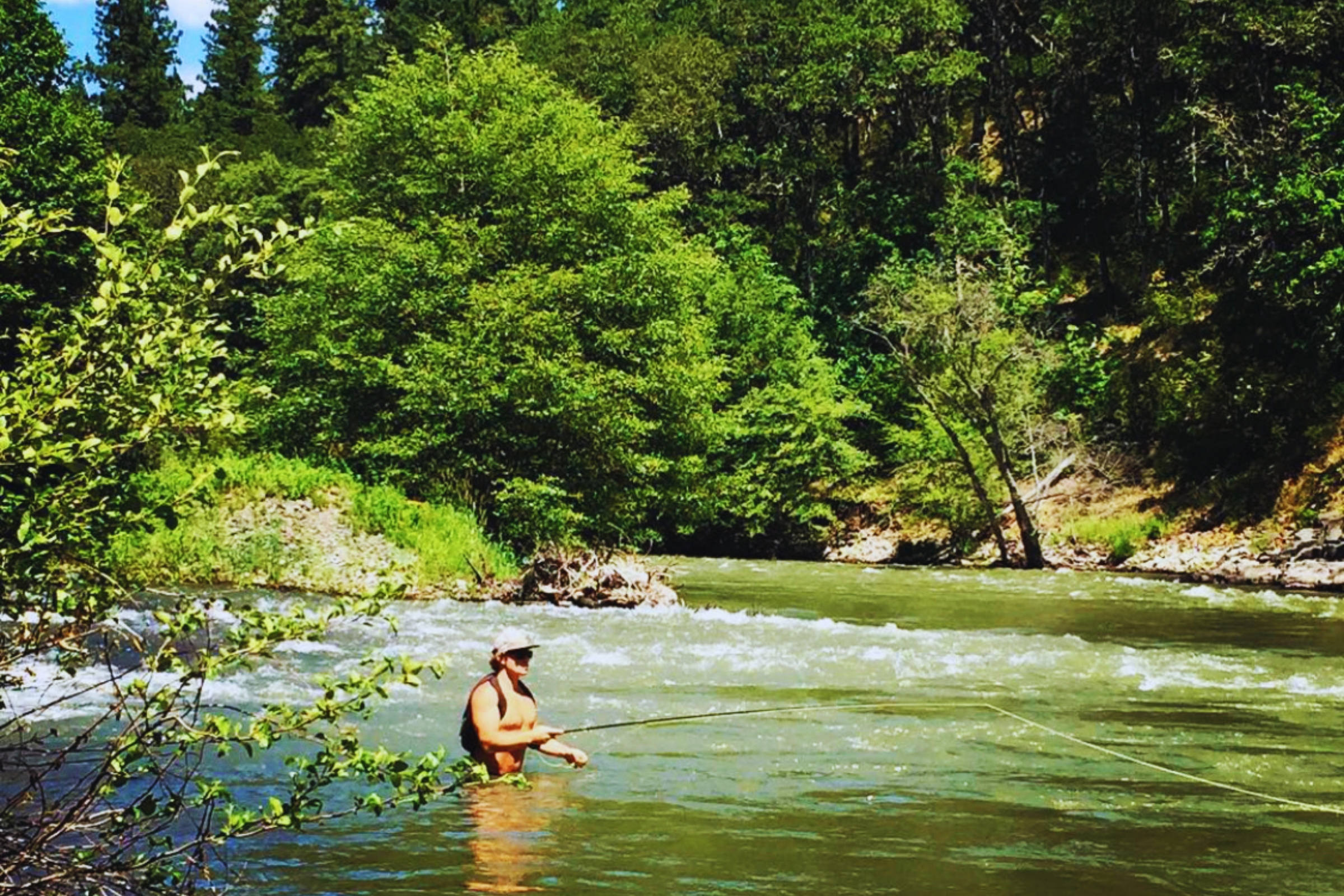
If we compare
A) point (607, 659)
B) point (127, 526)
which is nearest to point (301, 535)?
point (607, 659)

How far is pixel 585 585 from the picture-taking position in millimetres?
19688

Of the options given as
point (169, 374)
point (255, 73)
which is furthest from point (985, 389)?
point (255, 73)

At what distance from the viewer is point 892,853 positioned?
7363mm

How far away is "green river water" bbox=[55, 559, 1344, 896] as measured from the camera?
7012 millimetres

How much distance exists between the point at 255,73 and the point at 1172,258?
7411cm

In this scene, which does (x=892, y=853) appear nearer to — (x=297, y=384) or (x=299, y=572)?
(x=299, y=572)

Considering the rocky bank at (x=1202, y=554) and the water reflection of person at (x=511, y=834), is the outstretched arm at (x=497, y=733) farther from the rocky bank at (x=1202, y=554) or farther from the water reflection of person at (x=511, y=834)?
the rocky bank at (x=1202, y=554)

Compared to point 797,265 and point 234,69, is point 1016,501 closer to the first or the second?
point 797,265

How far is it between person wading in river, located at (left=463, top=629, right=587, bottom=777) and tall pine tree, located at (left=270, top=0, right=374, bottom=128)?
3145 inches

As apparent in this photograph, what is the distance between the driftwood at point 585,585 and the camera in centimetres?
1959

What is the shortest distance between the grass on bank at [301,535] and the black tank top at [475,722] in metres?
10.3

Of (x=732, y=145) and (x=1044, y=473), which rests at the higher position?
(x=732, y=145)

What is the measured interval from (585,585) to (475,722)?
10.9 m

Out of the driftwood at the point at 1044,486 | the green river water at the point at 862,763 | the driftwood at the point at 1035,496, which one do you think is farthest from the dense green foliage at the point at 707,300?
the green river water at the point at 862,763
